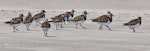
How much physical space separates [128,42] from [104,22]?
417 cm

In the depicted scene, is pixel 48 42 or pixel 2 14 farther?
pixel 2 14

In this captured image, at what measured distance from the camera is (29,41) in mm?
15242

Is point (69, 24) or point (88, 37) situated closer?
point (88, 37)

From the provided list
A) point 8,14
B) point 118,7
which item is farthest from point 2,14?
point 118,7

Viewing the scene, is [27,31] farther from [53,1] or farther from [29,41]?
[53,1]

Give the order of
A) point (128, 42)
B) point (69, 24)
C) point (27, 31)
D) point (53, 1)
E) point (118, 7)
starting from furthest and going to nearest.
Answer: point (53, 1) → point (118, 7) → point (69, 24) → point (27, 31) → point (128, 42)

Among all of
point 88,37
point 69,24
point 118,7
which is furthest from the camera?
point 118,7

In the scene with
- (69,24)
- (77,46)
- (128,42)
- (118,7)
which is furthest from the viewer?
(118,7)

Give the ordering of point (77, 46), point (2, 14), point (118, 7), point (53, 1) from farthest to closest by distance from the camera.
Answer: point (53, 1) < point (118, 7) < point (2, 14) < point (77, 46)

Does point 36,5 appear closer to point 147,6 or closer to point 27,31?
point 147,6

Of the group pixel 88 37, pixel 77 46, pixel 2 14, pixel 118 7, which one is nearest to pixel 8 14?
pixel 2 14

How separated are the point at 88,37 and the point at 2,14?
1132 centimetres

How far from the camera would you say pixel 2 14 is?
1062 inches

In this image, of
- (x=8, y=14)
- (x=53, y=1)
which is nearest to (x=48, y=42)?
(x=8, y=14)
